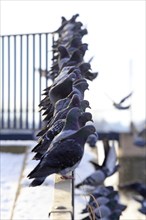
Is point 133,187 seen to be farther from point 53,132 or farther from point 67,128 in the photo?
point 67,128

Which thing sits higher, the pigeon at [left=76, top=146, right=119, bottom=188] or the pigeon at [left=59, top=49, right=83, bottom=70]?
the pigeon at [left=59, top=49, right=83, bottom=70]

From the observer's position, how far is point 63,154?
94.0 inches

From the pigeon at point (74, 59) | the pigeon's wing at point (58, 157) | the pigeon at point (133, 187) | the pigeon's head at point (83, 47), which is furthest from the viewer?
the pigeon at point (133, 187)

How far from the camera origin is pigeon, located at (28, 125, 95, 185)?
7.82 ft

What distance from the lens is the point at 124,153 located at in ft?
35.2

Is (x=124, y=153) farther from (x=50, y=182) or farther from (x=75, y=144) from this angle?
(x=75, y=144)

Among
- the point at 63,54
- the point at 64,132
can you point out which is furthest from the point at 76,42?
the point at 64,132

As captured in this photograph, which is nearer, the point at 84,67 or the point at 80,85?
the point at 80,85

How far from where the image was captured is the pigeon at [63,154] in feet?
7.82

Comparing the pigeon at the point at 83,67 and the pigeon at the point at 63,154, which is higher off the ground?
the pigeon at the point at 83,67

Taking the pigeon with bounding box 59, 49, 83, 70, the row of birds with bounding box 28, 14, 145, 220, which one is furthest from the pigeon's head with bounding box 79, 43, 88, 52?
the pigeon with bounding box 59, 49, 83, 70

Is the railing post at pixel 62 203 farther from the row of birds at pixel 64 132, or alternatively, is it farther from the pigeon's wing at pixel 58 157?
the pigeon's wing at pixel 58 157

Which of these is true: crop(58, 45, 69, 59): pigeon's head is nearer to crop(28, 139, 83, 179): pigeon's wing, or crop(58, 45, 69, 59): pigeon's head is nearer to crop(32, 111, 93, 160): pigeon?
crop(32, 111, 93, 160): pigeon

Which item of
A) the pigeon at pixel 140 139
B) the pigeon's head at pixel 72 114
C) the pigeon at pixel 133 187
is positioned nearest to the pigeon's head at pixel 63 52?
the pigeon's head at pixel 72 114
